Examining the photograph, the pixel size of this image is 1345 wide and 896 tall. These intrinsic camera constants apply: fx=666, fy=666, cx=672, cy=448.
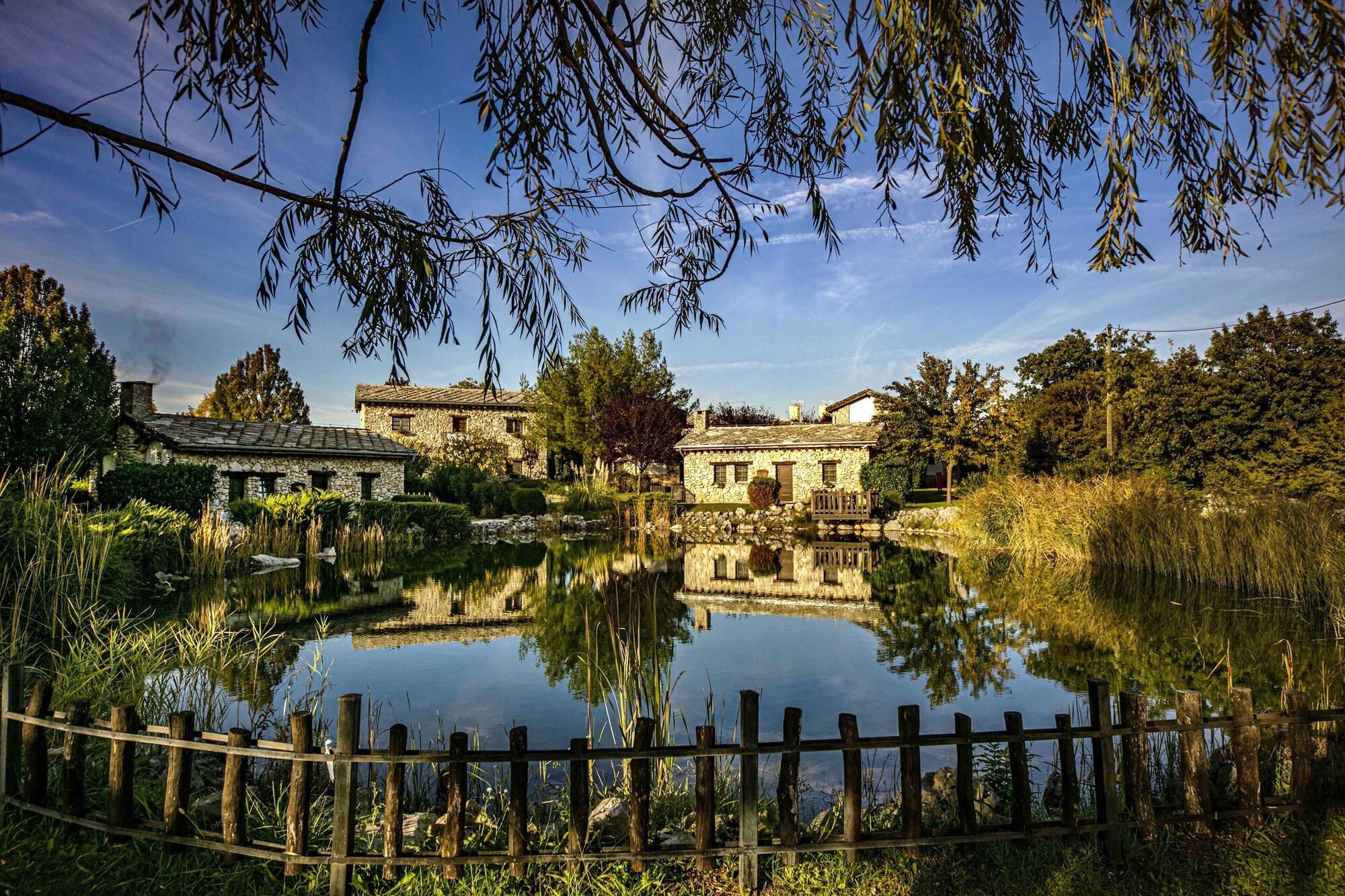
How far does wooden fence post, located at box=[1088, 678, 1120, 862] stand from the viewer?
2729mm

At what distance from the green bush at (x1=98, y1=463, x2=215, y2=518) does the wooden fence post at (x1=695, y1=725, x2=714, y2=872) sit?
608 inches

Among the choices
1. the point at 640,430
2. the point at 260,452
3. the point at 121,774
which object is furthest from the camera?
the point at 640,430

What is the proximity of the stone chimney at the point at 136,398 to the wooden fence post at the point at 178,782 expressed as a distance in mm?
22352

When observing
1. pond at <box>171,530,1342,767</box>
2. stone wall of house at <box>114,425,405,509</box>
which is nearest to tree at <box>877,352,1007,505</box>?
pond at <box>171,530,1342,767</box>

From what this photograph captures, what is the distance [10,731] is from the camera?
294 centimetres

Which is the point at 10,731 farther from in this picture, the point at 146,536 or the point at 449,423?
the point at 449,423

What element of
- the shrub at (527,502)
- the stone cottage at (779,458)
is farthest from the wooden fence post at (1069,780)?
the stone cottage at (779,458)

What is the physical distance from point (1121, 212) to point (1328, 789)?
2.94 meters

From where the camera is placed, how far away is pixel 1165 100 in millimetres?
2623

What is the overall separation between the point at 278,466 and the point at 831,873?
930 inches

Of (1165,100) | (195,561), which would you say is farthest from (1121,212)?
(195,561)

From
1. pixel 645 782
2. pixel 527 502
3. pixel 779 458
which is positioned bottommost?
pixel 645 782

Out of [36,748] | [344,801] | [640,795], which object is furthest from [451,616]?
[640,795]

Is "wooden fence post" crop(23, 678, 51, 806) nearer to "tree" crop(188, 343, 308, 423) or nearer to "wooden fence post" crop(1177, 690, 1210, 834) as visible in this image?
"wooden fence post" crop(1177, 690, 1210, 834)
